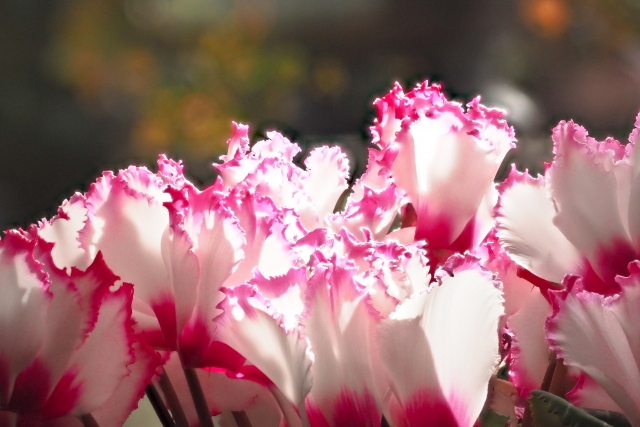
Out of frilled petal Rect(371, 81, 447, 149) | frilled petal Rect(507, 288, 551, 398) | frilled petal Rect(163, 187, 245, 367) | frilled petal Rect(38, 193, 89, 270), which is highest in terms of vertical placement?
frilled petal Rect(371, 81, 447, 149)

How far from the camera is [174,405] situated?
0.24m

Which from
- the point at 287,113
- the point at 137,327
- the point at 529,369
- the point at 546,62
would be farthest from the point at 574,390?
the point at 546,62

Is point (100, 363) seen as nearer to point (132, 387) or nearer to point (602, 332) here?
point (132, 387)

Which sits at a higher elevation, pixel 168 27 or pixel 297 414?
pixel 168 27

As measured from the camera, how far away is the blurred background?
2113 mm

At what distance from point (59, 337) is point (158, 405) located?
0.15 ft

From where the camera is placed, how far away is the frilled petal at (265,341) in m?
0.18

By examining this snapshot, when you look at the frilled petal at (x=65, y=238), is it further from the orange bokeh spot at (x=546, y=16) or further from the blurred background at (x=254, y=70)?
the orange bokeh spot at (x=546, y=16)

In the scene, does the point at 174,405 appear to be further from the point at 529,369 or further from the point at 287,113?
the point at 287,113

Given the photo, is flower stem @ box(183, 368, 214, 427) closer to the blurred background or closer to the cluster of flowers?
the cluster of flowers

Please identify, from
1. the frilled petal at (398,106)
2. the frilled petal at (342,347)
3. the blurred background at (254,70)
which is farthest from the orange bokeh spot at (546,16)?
the frilled petal at (342,347)

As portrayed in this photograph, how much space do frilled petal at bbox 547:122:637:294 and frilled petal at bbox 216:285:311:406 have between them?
0.26ft

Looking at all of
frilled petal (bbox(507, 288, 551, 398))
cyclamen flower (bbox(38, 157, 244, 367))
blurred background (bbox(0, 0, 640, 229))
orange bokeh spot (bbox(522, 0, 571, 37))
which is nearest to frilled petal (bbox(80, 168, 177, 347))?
cyclamen flower (bbox(38, 157, 244, 367))

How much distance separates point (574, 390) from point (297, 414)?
0.25 feet
